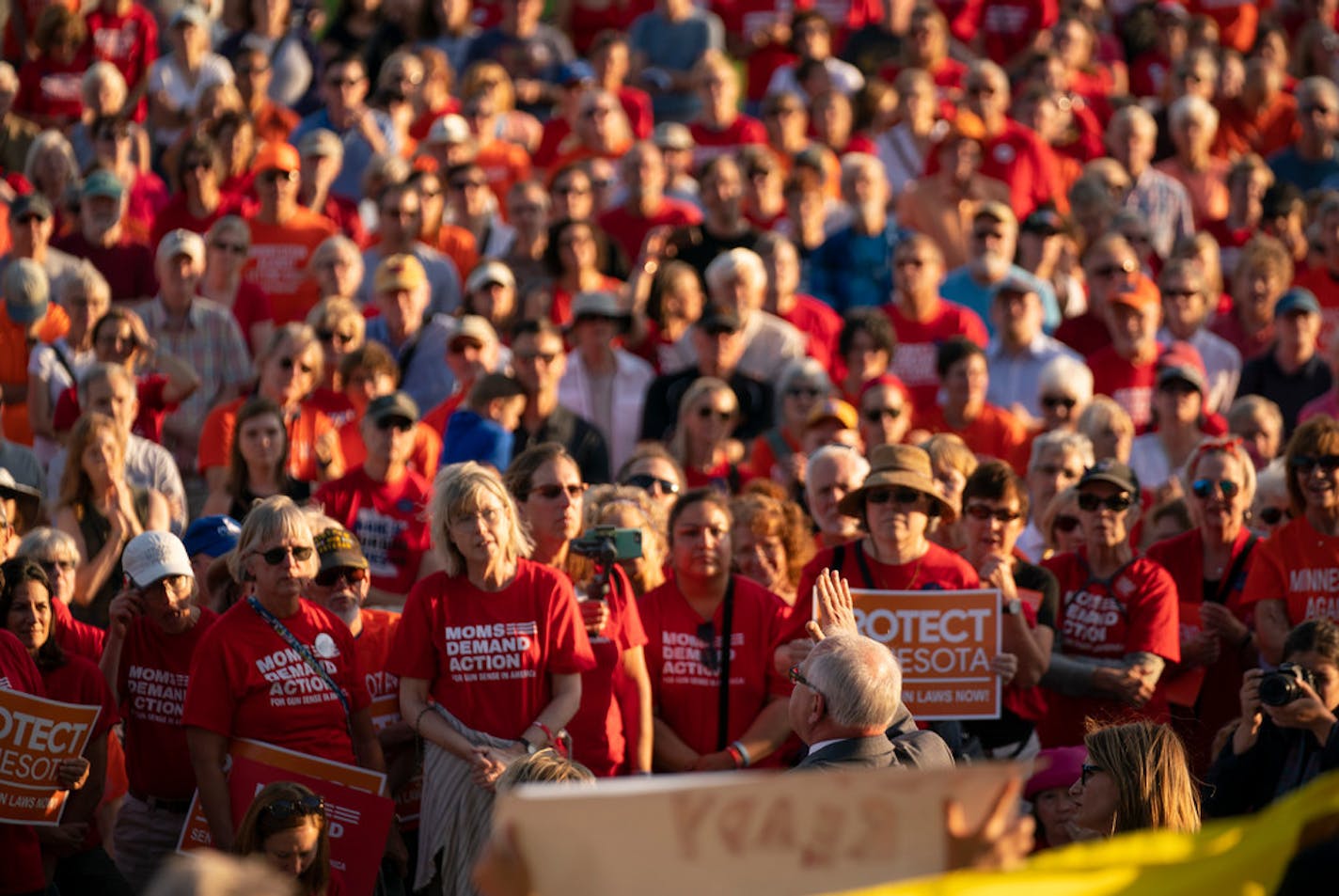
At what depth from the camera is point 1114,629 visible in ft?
25.5

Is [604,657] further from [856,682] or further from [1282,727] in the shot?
[1282,727]

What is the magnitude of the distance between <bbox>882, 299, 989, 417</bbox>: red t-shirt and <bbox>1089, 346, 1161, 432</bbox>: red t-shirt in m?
0.74

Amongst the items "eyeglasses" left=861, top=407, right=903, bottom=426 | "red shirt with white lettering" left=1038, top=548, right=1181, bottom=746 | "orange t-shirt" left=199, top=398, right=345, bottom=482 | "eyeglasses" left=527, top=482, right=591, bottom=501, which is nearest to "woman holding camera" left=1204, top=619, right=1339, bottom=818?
"red shirt with white lettering" left=1038, top=548, right=1181, bottom=746

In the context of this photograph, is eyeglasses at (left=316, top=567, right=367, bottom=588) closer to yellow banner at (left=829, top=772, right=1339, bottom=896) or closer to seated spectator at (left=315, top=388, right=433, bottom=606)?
seated spectator at (left=315, top=388, right=433, bottom=606)

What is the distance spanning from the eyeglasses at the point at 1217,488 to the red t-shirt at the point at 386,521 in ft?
10.2

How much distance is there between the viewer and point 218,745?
270 inches

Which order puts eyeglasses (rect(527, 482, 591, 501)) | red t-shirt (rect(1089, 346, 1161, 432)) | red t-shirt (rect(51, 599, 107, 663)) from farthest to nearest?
red t-shirt (rect(1089, 346, 1161, 432)), eyeglasses (rect(527, 482, 591, 501)), red t-shirt (rect(51, 599, 107, 663))

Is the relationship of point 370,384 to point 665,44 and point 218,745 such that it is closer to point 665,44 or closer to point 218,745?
point 218,745

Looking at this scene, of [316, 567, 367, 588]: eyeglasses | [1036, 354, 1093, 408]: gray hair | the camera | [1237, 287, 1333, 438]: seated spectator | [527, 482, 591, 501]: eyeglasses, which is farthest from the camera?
[1237, 287, 1333, 438]: seated spectator

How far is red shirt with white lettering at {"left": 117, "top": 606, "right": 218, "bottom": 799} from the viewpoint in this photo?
7.31 metres

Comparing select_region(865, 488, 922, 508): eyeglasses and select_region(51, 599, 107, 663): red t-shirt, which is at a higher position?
select_region(865, 488, 922, 508): eyeglasses

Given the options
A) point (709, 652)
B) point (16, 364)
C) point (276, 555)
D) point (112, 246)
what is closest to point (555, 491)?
point (709, 652)

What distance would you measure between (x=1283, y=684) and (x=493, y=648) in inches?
98.3

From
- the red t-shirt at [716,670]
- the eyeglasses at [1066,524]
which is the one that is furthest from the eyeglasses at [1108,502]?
the red t-shirt at [716,670]
